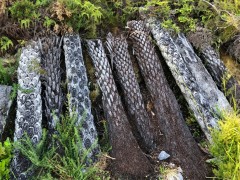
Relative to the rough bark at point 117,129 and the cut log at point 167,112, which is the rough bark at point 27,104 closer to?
the rough bark at point 117,129

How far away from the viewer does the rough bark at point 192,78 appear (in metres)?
5.11

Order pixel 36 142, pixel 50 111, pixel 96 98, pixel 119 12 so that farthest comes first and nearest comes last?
pixel 119 12, pixel 96 98, pixel 50 111, pixel 36 142

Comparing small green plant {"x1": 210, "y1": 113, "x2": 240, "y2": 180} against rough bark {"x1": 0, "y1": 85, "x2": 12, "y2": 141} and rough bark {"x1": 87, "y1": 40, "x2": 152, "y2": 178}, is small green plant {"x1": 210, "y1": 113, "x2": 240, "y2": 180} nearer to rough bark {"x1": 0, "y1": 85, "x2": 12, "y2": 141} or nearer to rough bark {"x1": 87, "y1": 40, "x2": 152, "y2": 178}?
rough bark {"x1": 87, "y1": 40, "x2": 152, "y2": 178}

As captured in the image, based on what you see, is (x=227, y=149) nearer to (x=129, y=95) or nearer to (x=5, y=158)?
(x=129, y=95)

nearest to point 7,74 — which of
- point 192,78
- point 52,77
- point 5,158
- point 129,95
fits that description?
point 52,77

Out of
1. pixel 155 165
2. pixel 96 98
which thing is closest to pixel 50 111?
pixel 96 98

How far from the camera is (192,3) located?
636 cm

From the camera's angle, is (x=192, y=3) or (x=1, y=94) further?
(x=192, y=3)

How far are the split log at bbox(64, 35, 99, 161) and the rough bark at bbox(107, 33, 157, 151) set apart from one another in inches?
19.8

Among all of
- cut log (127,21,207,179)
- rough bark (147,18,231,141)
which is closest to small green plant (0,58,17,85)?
cut log (127,21,207,179)

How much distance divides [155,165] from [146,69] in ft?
4.93

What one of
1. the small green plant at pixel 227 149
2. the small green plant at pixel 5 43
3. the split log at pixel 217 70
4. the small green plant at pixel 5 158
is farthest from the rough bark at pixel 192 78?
the small green plant at pixel 5 158

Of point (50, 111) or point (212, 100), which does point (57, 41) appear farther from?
point (212, 100)

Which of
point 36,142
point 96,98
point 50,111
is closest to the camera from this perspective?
point 36,142
